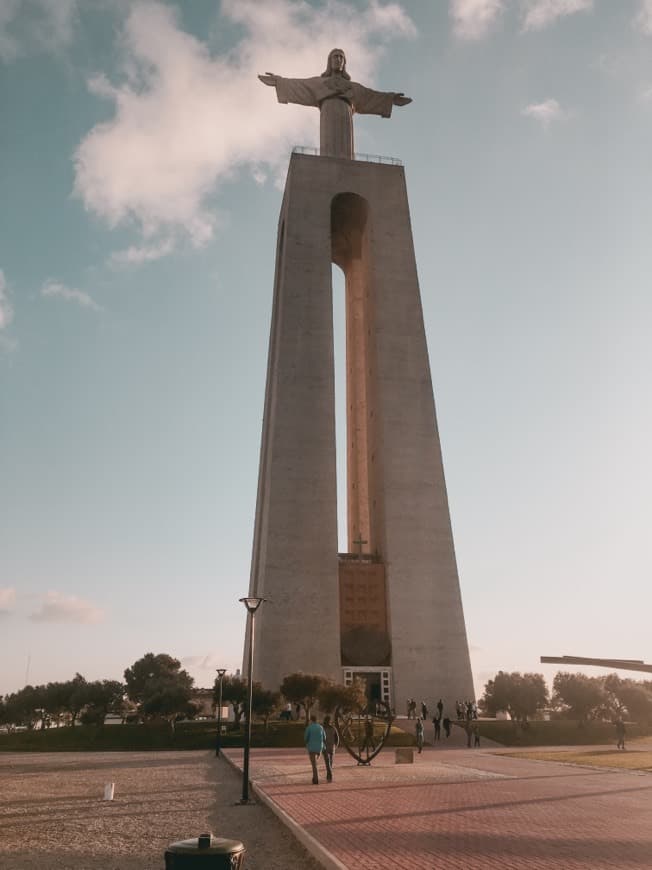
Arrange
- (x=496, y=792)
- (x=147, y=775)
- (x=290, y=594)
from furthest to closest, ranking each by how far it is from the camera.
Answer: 1. (x=290, y=594)
2. (x=147, y=775)
3. (x=496, y=792)

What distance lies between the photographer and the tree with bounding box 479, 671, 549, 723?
41.0 metres

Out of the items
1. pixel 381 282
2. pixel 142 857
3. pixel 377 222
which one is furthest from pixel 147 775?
pixel 377 222

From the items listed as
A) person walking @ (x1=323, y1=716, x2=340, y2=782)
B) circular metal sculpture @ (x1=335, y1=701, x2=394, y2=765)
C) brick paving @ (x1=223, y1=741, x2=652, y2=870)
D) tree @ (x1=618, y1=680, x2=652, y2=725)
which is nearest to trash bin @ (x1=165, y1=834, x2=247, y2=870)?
brick paving @ (x1=223, y1=741, x2=652, y2=870)

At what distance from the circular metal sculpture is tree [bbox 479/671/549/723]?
12999mm

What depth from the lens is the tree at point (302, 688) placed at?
26.5 meters

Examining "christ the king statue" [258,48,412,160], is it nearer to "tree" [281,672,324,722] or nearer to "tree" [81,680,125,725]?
"tree" [281,672,324,722]

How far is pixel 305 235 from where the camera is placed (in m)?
40.7

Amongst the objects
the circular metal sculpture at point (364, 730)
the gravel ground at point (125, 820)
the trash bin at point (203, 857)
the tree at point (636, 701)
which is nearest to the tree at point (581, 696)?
the tree at point (636, 701)

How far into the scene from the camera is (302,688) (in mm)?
26516

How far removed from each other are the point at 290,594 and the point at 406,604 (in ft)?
18.6

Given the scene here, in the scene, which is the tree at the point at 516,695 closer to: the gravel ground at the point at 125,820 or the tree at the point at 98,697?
the tree at the point at 98,697

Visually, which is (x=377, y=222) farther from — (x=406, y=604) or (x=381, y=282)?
(x=406, y=604)

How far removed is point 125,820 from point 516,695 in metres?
36.2

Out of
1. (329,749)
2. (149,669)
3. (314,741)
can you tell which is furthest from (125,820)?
(149,669)
